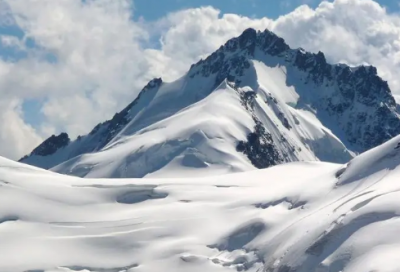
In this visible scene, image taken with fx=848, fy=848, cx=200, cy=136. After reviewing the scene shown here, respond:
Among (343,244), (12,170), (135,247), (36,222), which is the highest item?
(12,170)

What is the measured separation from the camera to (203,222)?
130 m

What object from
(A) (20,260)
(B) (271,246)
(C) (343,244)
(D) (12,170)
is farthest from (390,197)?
(D) (12,170)

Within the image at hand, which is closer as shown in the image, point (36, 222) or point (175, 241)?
point (175, 241)

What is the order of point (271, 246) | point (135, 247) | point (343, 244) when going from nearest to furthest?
point (343, 244), point (271, 246), point (135, 247)

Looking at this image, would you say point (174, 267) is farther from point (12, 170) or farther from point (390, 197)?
point (12, 170)

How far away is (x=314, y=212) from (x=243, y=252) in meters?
11.5

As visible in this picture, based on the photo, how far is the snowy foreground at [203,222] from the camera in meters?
96.3

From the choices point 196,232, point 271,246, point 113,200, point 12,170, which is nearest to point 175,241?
point 196,232

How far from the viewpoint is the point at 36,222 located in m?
130

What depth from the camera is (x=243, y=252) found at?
11519cm

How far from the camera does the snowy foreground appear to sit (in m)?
96.3

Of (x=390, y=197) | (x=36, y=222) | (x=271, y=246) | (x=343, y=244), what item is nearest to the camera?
(x=343, y=244)

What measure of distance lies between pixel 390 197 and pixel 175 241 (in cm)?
3442

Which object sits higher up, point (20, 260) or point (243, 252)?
point (20, 260)
